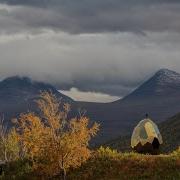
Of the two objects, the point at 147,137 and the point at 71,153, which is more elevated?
the point at 147,137

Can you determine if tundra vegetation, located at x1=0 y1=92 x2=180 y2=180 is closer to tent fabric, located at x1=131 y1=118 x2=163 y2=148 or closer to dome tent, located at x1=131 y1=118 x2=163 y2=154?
dome tent, located at x1=131 y1=118 x2=163 y2=154

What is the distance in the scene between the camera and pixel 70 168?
82625 millimetres

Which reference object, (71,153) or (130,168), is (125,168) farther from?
(71,153)

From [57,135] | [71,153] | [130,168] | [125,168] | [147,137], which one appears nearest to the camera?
[57,135]

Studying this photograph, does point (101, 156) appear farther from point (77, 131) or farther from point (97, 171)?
point (77, 131)

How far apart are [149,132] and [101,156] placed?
1063cm

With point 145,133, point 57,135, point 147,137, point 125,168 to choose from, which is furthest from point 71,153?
point 147,137

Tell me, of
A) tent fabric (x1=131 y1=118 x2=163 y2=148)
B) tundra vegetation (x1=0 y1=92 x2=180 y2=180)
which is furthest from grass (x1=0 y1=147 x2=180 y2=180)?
tent fabric (x1=131 y1=118 x2=163 y2=148)

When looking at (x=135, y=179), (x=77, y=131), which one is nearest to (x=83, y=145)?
(x=77, y=131)

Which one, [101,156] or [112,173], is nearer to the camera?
[112,173]

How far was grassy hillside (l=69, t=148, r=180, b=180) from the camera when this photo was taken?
74250 mm

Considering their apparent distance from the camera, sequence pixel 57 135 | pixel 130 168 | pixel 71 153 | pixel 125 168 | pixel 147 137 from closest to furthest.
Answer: pixel 57 135
pixel 71 153
pixel 130 168
pixel 147 137
pixel 125 168

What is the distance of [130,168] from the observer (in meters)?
77.3

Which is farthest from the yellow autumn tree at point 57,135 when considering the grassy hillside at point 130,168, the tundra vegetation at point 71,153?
the grassy hillside at point 130,168
